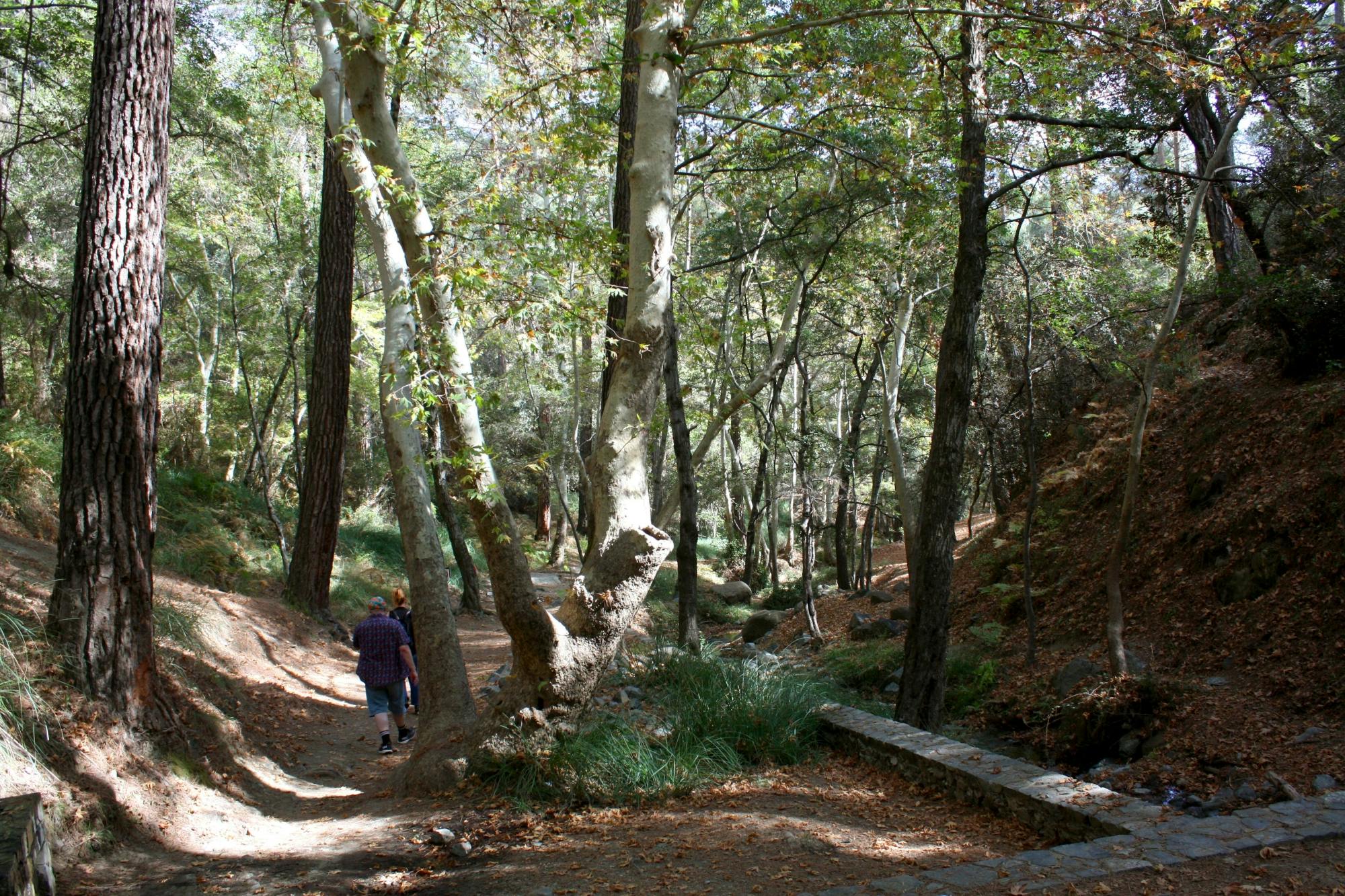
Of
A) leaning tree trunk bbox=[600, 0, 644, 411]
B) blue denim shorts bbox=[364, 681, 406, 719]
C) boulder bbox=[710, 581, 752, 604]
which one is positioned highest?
leaning tree trunk bbox=[600, 0, 644, 411]

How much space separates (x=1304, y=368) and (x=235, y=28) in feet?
72.4

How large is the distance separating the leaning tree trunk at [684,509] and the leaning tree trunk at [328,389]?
4988 millimetres

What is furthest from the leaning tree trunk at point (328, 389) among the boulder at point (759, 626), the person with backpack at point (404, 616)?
the boulder at point (759, 626)

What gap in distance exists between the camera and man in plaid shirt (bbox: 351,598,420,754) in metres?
8.26

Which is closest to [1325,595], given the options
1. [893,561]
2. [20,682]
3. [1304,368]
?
[1304,368]

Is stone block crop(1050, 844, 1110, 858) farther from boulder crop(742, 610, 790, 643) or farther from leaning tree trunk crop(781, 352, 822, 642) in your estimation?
boulder crop(742, 610, 790, 643)

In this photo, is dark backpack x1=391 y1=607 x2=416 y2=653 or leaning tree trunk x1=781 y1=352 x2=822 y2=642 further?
leaning tree trunk x1=781 y1=352 x2=822 y2=642

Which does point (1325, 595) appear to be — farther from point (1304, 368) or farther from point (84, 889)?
point (84, 889)

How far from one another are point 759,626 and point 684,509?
6.23 metres

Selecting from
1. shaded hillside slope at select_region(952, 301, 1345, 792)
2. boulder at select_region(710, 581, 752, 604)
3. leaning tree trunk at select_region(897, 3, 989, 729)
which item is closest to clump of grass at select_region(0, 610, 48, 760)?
leaning tree trunk at select_region(897, 3, 989, 729)

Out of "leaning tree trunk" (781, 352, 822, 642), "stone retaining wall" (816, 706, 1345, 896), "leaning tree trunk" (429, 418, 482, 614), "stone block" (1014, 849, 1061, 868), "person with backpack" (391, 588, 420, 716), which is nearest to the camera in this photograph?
"stone retaining wall" (816, 706, 1345, 896)

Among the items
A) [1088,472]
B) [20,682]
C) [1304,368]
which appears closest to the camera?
Result: [20,682]

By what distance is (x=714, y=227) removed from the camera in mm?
17922

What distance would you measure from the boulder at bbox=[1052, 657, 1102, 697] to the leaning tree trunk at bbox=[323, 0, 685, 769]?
505 centimetres
